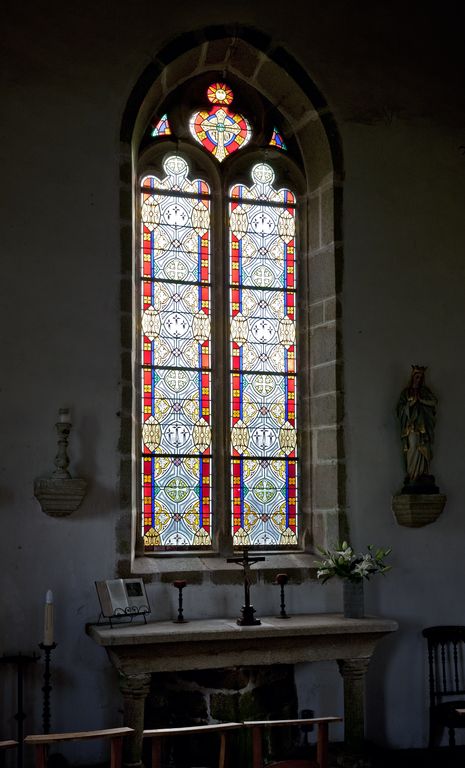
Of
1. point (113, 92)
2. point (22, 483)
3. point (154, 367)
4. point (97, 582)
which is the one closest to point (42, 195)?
point (113, 92)

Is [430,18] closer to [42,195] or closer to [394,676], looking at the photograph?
[42,195]

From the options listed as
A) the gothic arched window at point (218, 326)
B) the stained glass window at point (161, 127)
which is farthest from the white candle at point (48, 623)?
the stained glass window at point (161, 127)

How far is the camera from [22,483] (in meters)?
6.11

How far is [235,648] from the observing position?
5883 mm

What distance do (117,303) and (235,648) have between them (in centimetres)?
226

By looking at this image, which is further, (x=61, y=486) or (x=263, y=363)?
(x=263, y=363)

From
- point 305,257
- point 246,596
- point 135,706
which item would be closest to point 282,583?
point 246,596

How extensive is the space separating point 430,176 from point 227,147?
4.90 ft

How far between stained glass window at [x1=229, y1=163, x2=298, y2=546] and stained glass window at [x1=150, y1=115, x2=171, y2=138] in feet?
2.07

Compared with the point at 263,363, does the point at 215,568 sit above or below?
below

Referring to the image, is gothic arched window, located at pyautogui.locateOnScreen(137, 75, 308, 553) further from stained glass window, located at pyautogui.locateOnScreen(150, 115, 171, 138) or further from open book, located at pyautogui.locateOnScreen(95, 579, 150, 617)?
open book, located at pyautogui.locateOnScreen(95, 579, 150, 617)

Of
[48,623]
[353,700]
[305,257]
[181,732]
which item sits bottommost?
[353,700]

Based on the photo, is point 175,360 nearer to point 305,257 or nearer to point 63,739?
point 305,257

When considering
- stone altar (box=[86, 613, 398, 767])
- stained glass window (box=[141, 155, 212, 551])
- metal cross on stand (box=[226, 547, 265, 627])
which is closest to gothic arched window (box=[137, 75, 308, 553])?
stained glass window (box=[141, 155, 212, 551])
